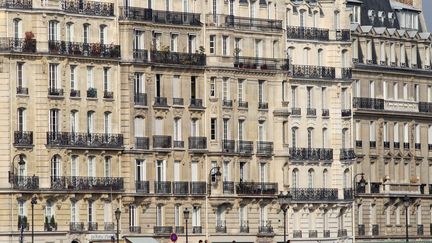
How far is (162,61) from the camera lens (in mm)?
152250

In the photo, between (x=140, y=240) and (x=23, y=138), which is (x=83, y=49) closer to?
(x=23, y=138)

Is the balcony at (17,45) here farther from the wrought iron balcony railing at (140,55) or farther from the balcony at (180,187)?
the balcony at (180,187)

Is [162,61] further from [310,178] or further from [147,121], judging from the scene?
[310,178]

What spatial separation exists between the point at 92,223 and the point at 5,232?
6.39 metres

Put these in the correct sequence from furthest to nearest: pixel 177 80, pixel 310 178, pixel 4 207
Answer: pixel 310 178 < pixel 177 80 < pixel 4 207

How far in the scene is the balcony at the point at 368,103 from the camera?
172875 mm

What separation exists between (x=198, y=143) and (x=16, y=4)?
16.7 m

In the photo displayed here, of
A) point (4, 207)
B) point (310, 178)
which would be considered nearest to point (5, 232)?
point (4, 207)

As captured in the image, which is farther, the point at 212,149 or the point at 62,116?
the point at 212,149

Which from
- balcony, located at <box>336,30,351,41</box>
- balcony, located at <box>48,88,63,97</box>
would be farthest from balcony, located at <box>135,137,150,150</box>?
balcony, located at <box>336,30,351,41</box>

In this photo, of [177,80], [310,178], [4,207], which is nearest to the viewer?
[4,207]

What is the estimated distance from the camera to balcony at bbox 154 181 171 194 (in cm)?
15200

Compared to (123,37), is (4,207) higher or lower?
lower

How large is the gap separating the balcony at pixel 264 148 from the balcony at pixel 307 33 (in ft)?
25.8
